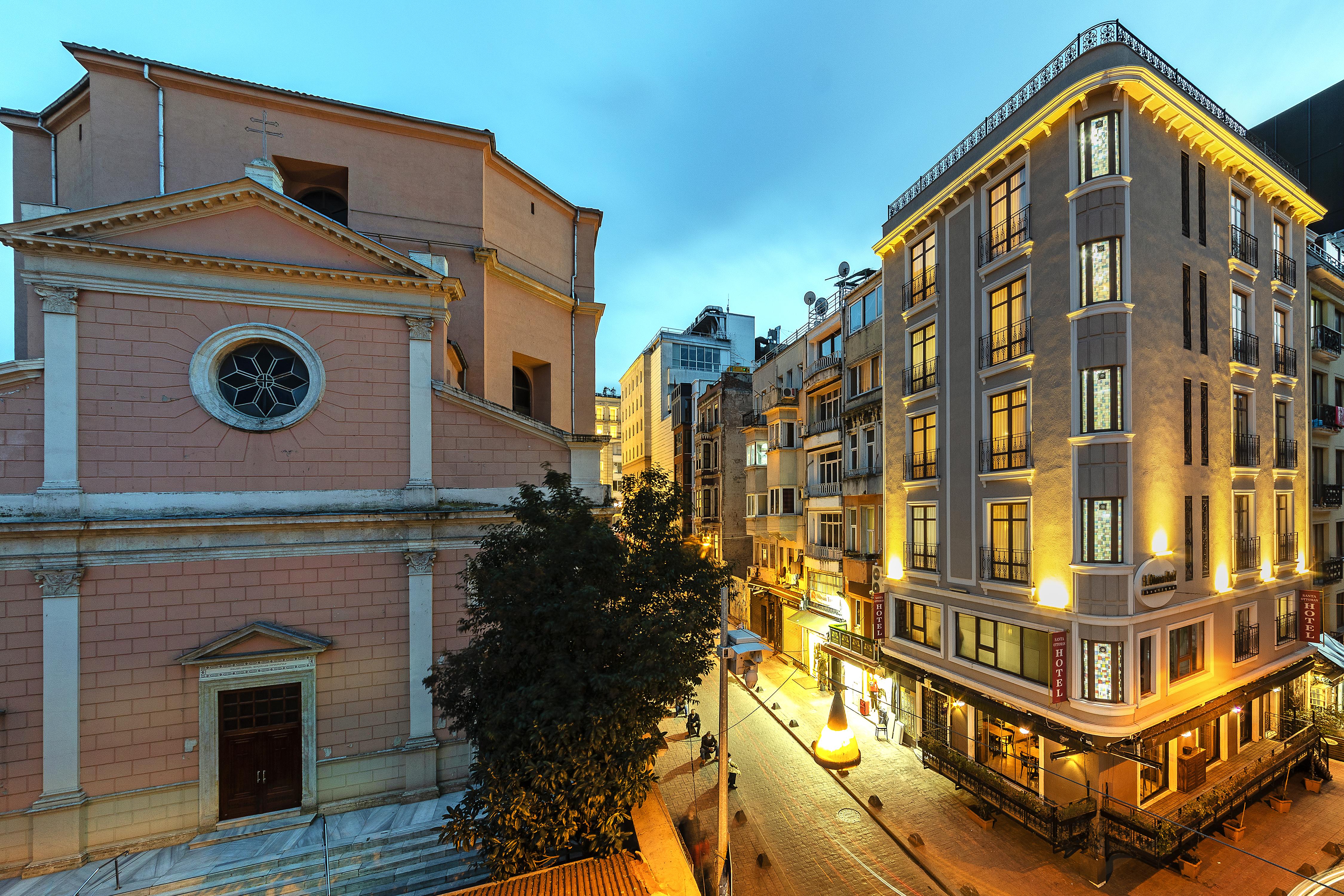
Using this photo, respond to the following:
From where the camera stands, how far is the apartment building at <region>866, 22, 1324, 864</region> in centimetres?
1407

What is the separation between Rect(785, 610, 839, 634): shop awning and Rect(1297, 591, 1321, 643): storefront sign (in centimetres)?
1614

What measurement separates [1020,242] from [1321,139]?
31.1 metres

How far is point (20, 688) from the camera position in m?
12.1

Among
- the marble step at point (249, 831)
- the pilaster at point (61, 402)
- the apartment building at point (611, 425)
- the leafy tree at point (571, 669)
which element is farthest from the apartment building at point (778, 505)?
the apartment building at point (611, 425)

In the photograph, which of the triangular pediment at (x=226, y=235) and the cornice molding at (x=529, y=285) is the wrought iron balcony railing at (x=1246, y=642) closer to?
the cornice molding at (x=529, y=285)

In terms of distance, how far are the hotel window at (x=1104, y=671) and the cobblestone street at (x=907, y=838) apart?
10.4 ft

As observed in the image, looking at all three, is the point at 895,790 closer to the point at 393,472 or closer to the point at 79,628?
the point at 393,472

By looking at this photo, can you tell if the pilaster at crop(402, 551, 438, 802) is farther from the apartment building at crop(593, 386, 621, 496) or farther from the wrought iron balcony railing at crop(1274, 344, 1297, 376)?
the apartment building at crop(593, 386, 621, 496)

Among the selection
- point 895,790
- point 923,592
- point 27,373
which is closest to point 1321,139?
point 923,592

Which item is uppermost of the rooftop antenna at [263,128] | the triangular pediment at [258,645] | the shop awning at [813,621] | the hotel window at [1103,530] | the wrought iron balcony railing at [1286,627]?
the rooftop antenna at [263,128]

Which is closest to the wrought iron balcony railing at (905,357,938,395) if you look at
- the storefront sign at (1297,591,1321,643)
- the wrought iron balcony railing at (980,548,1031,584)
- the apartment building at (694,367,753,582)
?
the wrought iron balcony railing at (980,548,1031,584)

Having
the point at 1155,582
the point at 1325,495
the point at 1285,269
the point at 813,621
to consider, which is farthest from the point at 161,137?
the point at 1325,495

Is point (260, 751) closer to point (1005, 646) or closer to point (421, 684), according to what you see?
point (421, 684)

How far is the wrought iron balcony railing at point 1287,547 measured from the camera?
1892 centimetres
